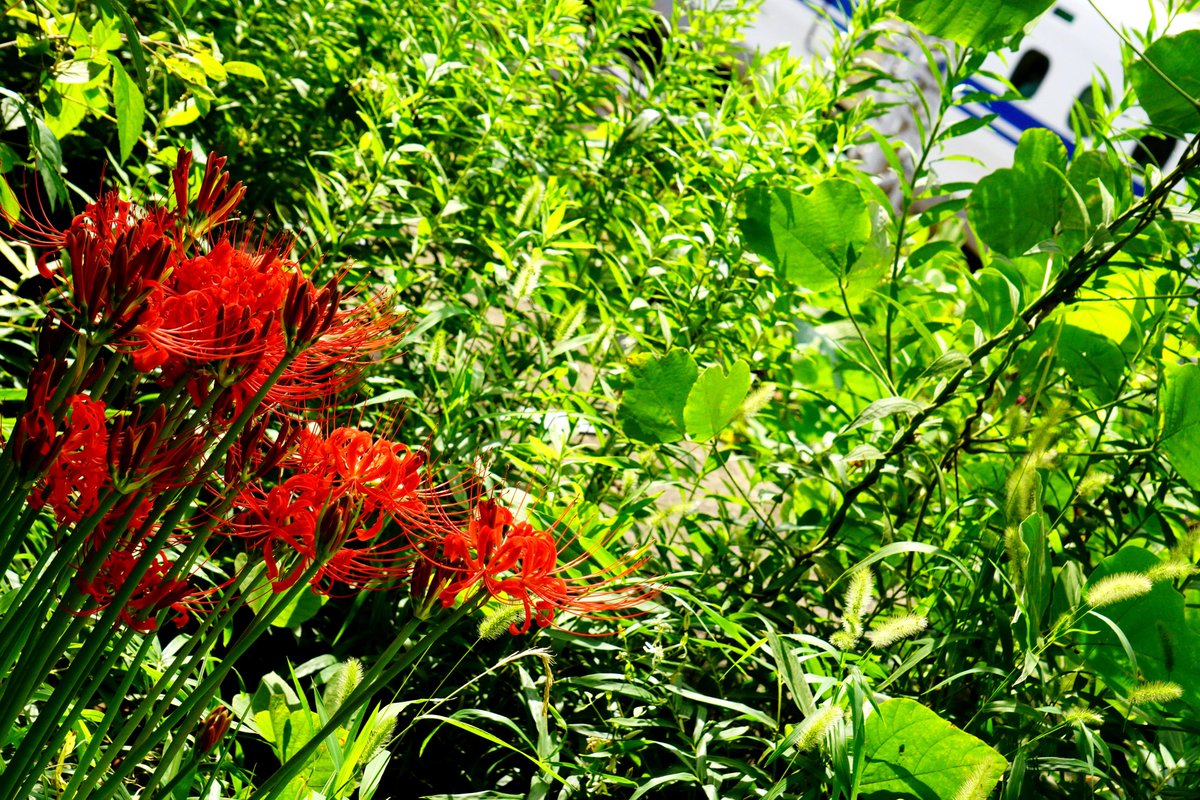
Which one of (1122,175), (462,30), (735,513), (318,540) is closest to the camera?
(318,540)

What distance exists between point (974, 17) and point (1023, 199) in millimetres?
379

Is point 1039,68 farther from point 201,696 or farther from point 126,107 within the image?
point 201,696

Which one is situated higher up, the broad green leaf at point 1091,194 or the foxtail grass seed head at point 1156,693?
the broad green leaf at point 1091,194

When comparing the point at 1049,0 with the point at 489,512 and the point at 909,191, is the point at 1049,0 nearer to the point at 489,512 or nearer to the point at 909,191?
the point at 909,191

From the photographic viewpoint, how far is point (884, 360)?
164 cm

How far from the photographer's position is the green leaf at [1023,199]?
147cm

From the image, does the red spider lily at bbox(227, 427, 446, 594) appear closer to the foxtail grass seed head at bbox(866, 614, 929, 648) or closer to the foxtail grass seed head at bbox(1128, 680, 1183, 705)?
the foxtail grass seed head at bbox(866, 614, 929, 648)

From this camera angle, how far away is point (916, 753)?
1.16 meters

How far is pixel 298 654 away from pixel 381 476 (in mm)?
1113

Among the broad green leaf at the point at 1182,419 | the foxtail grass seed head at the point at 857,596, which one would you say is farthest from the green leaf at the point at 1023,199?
the foxtail grass seed head at the point at 857,596

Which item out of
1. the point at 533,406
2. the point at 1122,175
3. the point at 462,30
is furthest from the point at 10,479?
the point at 462,30

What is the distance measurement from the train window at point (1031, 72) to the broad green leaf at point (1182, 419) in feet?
22.3

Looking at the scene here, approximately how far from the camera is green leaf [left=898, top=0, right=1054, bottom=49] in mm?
1172

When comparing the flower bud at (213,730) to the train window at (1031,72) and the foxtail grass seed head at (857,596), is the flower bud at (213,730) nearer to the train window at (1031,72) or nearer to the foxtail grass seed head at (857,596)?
the foxtail grass seed head at (857,596)
